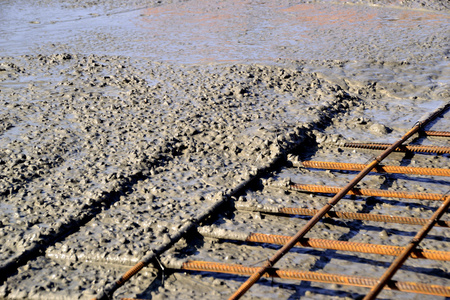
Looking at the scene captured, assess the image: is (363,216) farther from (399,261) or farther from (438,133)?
(438,133)

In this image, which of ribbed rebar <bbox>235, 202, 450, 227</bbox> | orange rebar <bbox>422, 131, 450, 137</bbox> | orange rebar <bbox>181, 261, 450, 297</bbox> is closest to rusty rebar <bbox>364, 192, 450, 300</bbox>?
orange rebar <bbox>181, 261, 450, 297</bbox>

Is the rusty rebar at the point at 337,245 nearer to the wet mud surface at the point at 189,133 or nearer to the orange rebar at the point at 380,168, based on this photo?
the wet mud surface at the point at 189,133

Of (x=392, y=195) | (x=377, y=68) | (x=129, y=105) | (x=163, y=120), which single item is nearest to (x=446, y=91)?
(x=377, y=68)

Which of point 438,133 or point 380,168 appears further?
point 438,133

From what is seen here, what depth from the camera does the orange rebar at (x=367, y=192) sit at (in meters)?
2.99

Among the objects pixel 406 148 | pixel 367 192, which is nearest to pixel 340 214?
pixel 367 192

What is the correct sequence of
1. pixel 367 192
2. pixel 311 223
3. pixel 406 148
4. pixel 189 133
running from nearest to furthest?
1. pixel 311 223
2. pixel 367 192
3. pixel 406 148
4. pixel 189 133

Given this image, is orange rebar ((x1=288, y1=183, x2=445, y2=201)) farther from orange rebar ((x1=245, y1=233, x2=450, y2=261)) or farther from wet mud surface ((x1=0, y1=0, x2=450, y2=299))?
orange rebar ((x1=245, y1=233, x2=450, y2=261))

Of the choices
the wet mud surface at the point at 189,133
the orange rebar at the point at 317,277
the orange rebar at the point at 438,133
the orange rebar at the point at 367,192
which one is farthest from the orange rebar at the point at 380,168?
the orange rebar at the point at 317,277

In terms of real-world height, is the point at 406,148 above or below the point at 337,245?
above

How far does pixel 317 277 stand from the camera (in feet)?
7.47

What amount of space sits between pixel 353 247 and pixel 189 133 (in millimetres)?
2040

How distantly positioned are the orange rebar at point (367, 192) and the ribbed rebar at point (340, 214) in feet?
0.79

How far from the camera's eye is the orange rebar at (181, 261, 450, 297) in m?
2.15
